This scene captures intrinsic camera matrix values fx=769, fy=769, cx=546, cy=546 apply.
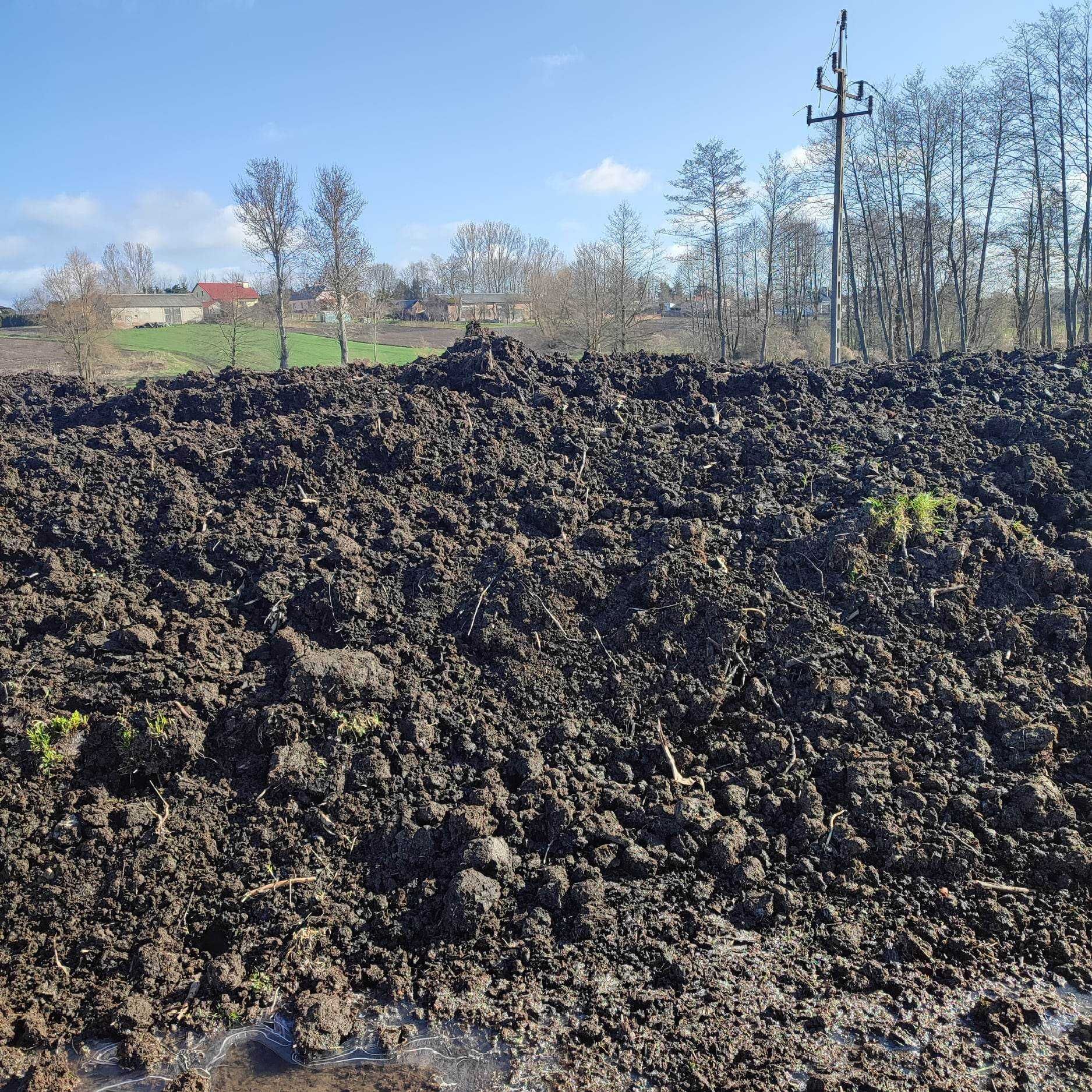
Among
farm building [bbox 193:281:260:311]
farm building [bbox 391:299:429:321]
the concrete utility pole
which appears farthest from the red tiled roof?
the concrete utility pole

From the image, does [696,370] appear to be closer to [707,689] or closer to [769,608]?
[769,608]

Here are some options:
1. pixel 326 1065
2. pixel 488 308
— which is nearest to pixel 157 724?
pixel 326 1065

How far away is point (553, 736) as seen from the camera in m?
4.29

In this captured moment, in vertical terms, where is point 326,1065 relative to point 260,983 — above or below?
below

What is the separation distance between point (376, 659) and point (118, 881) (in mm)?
1649

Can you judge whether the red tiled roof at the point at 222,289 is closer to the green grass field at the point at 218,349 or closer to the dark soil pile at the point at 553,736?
the green grass field at the point at 218,349

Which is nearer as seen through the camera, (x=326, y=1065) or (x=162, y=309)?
(x=326, y=1065)

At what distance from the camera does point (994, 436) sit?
7004 mm

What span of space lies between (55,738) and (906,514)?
5.52m

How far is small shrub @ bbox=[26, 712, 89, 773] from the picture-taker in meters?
3.88

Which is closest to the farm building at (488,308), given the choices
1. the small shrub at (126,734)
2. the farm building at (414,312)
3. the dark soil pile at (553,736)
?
the farm building at (414,312)

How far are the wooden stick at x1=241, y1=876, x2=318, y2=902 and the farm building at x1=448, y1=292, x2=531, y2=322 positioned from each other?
5244 centimetres

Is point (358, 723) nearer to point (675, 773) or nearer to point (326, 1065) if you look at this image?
point (326, 1065)

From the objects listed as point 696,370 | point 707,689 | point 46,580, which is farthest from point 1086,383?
point 46,580
